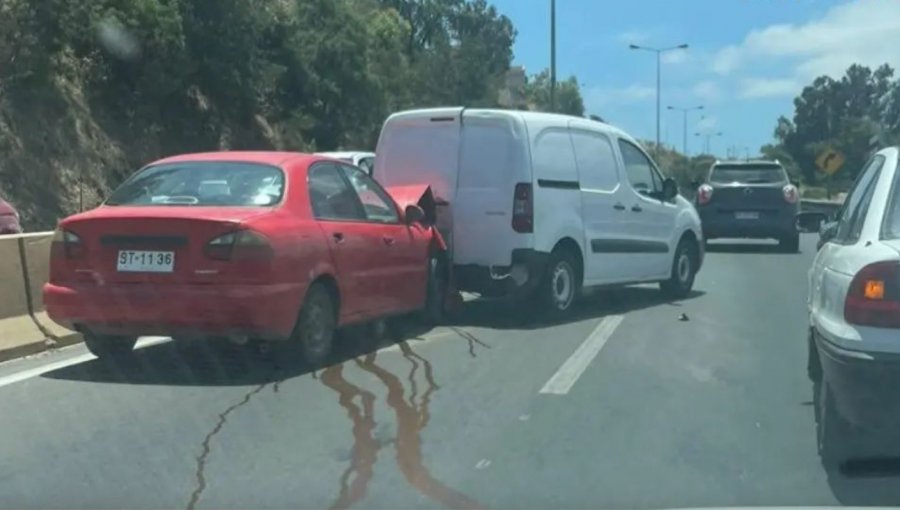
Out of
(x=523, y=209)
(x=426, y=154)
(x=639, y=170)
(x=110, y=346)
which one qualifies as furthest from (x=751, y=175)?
(x=110, y=346)

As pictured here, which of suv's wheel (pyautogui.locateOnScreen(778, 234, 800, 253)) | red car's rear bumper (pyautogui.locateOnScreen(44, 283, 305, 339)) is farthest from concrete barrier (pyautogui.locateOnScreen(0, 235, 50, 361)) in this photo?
suv's wheel (pyautogui.locateOnScreen(778, 234, 800, 253))

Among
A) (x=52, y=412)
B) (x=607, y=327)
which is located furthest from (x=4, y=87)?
(x=52, y=412)

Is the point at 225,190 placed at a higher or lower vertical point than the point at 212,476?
higher

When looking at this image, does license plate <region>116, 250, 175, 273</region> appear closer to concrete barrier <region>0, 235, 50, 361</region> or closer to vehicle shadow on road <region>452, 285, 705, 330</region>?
concrete barrier <region>0, 235, 50, 361</region>

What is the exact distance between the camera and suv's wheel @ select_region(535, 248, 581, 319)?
1201 centimetres

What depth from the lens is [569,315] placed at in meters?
12.6

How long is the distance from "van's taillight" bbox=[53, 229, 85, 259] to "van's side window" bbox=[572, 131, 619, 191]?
17.5ft

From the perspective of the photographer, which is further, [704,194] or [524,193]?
[704,194]

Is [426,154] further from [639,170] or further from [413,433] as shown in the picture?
[413,433]

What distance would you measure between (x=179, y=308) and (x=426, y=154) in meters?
4.21

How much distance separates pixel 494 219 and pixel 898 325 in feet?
20.9

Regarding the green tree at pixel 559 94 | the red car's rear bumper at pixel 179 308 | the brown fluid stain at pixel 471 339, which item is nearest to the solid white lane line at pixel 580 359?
the brown fluid stain at pixel 471 339

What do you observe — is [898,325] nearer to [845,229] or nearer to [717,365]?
[845,229]

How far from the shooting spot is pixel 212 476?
630cm
